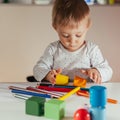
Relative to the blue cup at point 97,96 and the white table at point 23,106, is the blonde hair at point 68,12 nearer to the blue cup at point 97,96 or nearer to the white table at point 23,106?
the white table at point 23,106

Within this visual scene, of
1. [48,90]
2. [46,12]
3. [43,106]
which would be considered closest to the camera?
[43,106]

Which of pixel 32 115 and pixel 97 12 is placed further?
pixel 97 12

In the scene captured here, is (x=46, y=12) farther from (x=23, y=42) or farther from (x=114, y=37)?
(x=114, y=37)

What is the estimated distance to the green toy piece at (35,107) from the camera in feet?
2.08

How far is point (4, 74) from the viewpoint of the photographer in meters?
1.67

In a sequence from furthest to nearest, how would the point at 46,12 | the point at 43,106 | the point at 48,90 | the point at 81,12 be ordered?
the point at 46,12 → the point at 81,12 → the point at 48,90 → the point at 43,106

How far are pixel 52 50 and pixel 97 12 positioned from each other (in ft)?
1.82

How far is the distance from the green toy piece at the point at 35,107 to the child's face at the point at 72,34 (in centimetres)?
41

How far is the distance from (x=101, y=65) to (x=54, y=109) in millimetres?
458

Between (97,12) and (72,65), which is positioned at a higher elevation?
(97,12)

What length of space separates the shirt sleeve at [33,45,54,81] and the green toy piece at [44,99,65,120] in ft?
1.11

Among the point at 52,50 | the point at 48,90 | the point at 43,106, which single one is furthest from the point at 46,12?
the point at 43,106

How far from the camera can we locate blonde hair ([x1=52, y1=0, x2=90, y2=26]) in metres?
1.02

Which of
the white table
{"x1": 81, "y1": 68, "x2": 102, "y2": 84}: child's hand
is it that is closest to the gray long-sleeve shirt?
{"x1": 81, "y1": 68, "x2": 102, "y2": 84}: child's hand
